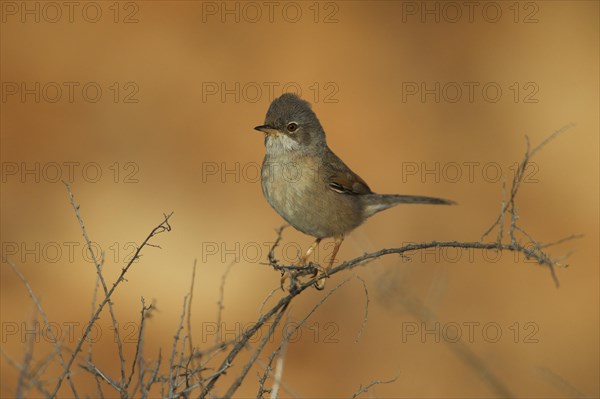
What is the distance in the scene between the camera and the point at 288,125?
6699 mm

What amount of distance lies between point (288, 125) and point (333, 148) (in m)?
5.55

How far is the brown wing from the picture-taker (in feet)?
22.5

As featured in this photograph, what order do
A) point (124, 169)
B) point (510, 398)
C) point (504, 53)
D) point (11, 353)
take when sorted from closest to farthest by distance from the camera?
point (510, 398)
point (11, 353)
point (124, 169)
point (504, 53)

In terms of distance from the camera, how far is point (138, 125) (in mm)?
12086

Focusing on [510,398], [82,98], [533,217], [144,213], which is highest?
[82,98]

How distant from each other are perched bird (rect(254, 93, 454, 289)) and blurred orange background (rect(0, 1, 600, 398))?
3.69 meters

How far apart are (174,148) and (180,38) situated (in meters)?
1.76

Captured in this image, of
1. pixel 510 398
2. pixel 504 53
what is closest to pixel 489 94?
pixel 504 53

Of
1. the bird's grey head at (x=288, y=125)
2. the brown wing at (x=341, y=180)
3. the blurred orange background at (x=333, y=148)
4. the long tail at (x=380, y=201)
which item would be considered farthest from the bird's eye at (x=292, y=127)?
the blurred orange background at (x=333, y=148)

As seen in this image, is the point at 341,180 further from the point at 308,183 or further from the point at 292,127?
the point at 292,127

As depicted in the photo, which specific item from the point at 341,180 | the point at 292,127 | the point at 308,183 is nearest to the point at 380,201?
the point at 341,180

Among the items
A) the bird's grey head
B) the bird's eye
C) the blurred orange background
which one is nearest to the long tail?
the bird's grey head

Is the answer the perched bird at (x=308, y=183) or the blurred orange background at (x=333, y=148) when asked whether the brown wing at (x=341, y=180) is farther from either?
the blurred orange background at (x=333, y=148)

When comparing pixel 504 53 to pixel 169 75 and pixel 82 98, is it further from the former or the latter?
pixel 82 98
